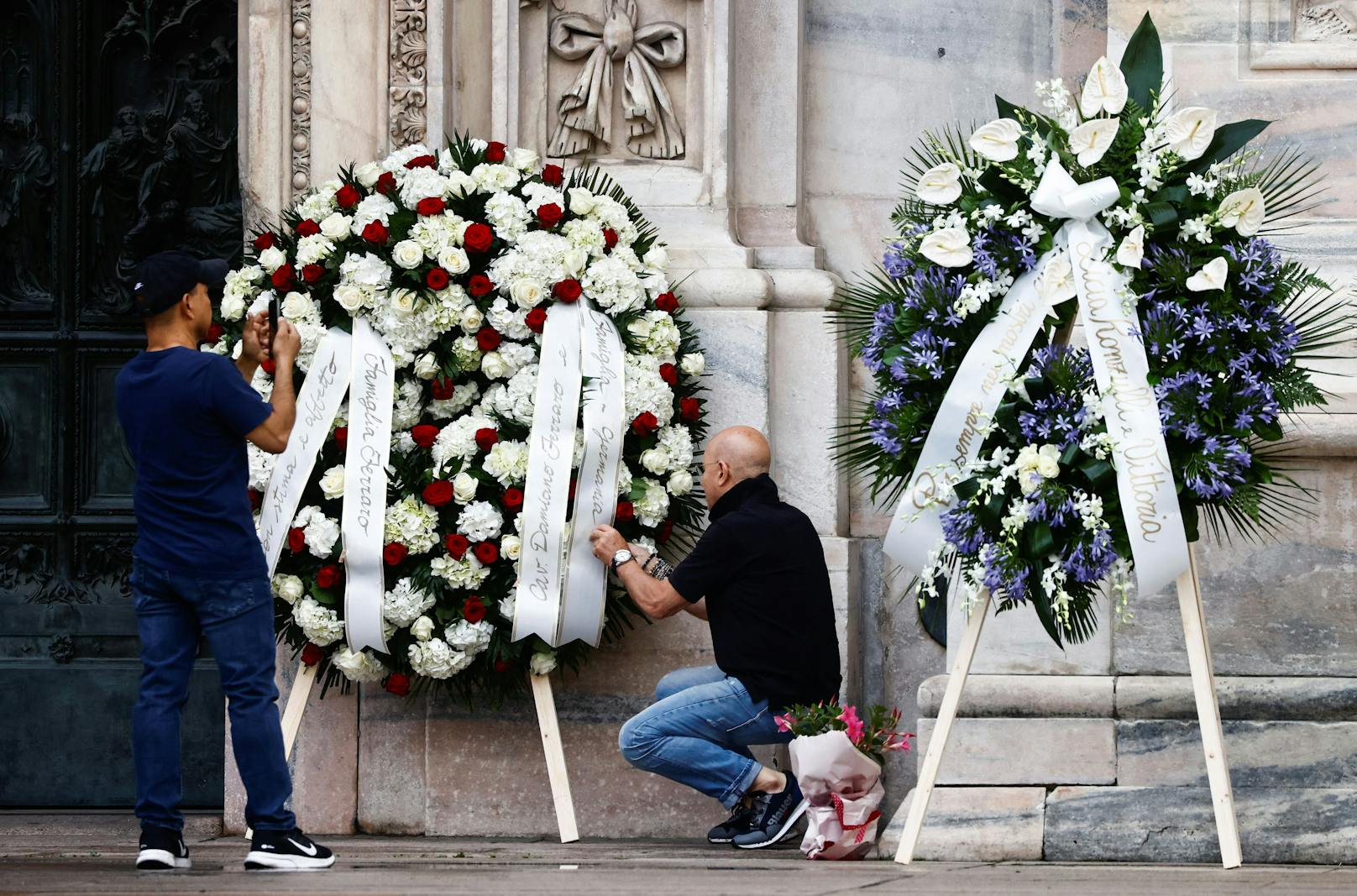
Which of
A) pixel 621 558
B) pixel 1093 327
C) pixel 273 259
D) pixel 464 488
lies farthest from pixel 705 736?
pixel 273 259

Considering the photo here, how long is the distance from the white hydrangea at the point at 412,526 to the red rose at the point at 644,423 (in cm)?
70

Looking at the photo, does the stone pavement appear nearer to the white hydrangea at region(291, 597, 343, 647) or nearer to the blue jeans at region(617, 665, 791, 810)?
the blue jeans at region(617, 665, 791, 810)

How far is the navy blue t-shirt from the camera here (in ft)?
16.9

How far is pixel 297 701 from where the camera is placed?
20.7ft

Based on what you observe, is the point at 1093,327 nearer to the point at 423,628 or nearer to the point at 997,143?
the point at 997,143

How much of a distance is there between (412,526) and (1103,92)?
249 cm

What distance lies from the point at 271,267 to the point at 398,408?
64 cm

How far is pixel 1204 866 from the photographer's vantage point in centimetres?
560

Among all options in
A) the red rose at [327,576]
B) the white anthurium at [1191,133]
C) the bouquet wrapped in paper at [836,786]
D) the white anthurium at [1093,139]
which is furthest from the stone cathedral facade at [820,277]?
the white anthurium at [1093,139]

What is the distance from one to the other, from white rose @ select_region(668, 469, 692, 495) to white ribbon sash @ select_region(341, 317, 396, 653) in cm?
92

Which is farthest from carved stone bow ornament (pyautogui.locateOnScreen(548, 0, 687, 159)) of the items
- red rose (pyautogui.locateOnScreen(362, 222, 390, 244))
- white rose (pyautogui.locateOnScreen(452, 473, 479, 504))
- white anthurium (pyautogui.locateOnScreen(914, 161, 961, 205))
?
white anthurium (pyautogui.locateOnScreen(914, 161, 961, 205))

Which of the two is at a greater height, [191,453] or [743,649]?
[191,453]


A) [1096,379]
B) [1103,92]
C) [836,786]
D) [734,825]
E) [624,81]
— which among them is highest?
[624,81]

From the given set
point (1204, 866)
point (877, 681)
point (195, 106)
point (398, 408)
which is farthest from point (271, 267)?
point (1204, 866)
